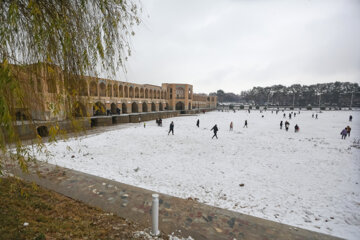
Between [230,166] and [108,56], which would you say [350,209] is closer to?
[230,166]

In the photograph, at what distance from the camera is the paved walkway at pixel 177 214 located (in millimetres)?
3256

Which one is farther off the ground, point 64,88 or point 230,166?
point 64,88

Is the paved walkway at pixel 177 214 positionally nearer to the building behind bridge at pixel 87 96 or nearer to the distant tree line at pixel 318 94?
the building behind bridge at pixel 87 96

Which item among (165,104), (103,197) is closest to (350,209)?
(103,197)

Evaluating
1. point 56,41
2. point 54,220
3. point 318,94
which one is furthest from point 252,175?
point 318,94

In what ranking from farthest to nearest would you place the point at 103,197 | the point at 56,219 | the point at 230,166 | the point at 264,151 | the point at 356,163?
the point at 264,151 < the point at 356,163 < the point at 230,166 < the point at 103,197 < the point at 56,219

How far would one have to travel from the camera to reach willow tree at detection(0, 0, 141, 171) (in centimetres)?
233

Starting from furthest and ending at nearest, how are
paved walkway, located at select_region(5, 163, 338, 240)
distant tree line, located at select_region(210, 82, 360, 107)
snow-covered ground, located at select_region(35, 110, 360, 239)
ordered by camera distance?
distant tree line, located at select_region(210, 82, 360, 107), snow-covered ground, located at select_region(35, 110, 360, 239), paved walkway, located at select_region(5, 163, 338, 240)

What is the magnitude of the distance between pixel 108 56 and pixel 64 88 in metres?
1.04

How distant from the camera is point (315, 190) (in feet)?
18.8

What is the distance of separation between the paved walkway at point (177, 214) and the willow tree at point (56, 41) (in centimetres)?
142

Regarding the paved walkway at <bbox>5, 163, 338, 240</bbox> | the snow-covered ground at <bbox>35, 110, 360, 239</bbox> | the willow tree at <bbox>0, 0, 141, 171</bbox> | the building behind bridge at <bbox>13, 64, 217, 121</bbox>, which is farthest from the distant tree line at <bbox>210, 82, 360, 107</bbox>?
the willow tree at <bbox>0, 0, 141, 171</bbox>

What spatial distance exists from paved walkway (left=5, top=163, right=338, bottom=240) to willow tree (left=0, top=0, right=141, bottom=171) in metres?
1.42

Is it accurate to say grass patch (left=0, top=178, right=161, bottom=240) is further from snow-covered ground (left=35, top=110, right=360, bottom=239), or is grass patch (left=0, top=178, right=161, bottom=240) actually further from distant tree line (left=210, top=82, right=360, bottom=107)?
distant tree line (left=210, top=82, right=360, bottom=107)
